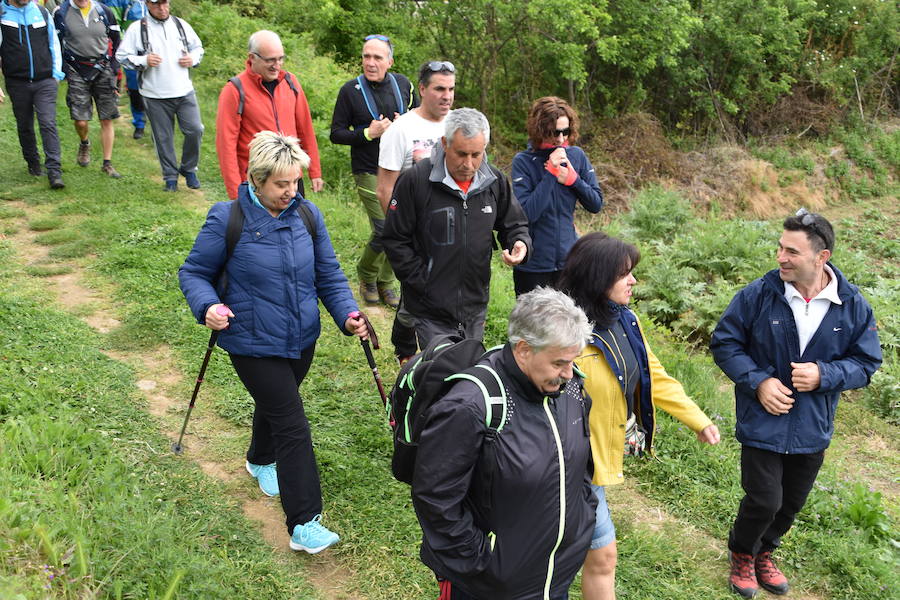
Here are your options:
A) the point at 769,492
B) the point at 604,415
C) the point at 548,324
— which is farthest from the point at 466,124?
the point at 769,492

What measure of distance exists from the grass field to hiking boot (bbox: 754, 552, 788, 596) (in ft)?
0.44

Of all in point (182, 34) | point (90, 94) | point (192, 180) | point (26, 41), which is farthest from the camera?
point (90, 94)

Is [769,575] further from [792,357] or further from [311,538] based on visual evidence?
[311,538]

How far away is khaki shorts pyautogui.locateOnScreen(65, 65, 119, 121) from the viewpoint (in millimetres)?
9711

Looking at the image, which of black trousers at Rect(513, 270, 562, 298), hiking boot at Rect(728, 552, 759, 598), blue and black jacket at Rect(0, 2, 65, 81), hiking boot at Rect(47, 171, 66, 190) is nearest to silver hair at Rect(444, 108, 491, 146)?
black trousers at Rect(513, 270, 562, 298)

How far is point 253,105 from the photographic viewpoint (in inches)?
251

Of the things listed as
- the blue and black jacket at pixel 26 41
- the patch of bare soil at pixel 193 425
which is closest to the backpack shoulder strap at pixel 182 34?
the blue and black jacket at pixel 26 41

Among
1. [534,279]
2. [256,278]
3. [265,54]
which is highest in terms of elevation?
[265,54]

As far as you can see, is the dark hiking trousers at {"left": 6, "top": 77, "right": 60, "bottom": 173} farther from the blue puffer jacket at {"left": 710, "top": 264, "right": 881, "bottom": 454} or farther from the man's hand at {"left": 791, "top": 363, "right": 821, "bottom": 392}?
the man's hand at {"left": 791, "top": 363, "right": 821, "bottom": 392}

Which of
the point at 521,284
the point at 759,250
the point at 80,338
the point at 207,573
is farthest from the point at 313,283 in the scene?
the point at 759,250

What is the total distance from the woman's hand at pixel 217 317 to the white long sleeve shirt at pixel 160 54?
5.93 meters

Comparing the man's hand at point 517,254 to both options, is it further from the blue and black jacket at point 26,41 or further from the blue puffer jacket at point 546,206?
the blue and black jacket at point 26,41

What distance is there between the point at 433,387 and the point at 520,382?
1.02ft

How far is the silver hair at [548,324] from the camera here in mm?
2797
